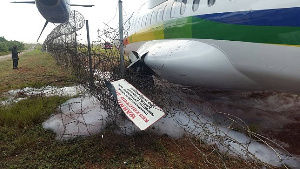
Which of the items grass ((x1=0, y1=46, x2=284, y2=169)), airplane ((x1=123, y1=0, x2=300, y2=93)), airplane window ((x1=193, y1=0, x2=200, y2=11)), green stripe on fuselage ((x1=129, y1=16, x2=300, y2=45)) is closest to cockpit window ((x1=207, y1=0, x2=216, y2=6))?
airplane ((x1=123, y1=0, x2=300, y2=93))

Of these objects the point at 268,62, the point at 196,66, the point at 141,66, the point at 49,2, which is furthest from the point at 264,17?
the point at 49,2

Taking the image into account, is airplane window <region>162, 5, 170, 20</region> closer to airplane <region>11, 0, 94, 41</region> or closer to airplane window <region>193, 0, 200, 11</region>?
airplane window <region>193, 0, 200, 11</region>

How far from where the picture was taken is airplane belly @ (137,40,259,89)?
176 inches

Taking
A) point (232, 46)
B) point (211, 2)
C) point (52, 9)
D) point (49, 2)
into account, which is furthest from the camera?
point (52, 9)

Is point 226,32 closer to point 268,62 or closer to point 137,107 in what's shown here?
point 268,62

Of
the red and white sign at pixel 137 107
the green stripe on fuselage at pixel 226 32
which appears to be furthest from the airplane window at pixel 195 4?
the red and white sign at pixel 137 107

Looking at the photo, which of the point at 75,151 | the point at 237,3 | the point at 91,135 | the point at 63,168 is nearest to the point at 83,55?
the point at 91,135

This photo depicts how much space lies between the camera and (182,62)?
5.28m

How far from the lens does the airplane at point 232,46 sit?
11.2ft

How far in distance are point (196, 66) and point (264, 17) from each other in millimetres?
1670

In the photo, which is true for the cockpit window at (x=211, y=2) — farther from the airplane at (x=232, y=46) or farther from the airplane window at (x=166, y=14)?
the airplane window at (x=166, y=14)

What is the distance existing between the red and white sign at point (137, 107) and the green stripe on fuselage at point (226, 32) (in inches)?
66.6

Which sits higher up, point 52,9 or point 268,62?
point 52,9

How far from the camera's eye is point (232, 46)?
163 inches
